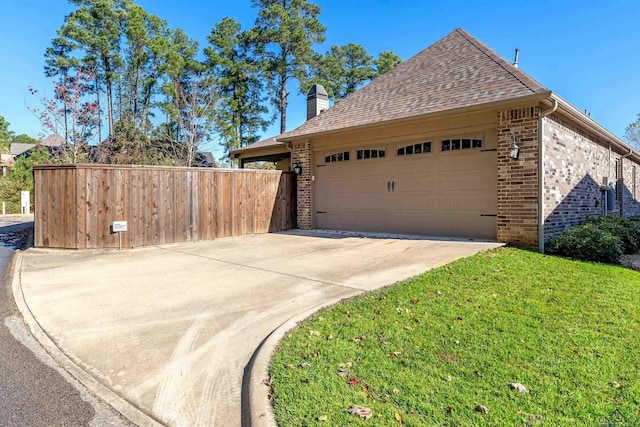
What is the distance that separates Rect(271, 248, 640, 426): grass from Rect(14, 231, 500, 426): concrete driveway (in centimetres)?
48

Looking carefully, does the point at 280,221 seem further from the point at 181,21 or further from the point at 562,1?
→ the point at 181,21

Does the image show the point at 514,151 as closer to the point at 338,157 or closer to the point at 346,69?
the point at 338,157

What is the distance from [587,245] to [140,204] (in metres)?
9.61

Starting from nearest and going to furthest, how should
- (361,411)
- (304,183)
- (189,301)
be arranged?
1. (361,411)
2. (189,301)
3. (304,183)

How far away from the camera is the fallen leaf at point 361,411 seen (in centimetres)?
207

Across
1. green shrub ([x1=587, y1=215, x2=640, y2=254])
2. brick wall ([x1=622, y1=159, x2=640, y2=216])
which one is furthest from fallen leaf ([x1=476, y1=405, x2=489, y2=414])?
brick wall ([x1=622, y1=159, x2=640, y2=216])

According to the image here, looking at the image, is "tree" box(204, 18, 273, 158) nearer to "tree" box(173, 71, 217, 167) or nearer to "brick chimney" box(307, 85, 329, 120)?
"tree" box(173, 71, 217, 167)

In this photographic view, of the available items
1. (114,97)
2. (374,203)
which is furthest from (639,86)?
(114,97)

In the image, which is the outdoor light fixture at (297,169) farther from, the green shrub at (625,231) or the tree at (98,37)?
the tree at (98,37)

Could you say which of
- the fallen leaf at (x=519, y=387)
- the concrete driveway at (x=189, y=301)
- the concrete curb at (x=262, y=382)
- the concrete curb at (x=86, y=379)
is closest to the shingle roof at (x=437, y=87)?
the concrete driveway at (x=189, y=301)

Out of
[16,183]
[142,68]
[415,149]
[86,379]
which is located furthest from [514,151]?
[16,183]

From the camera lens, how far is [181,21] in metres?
25.6

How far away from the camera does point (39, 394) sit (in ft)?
8.11

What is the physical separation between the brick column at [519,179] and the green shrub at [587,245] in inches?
16.2
